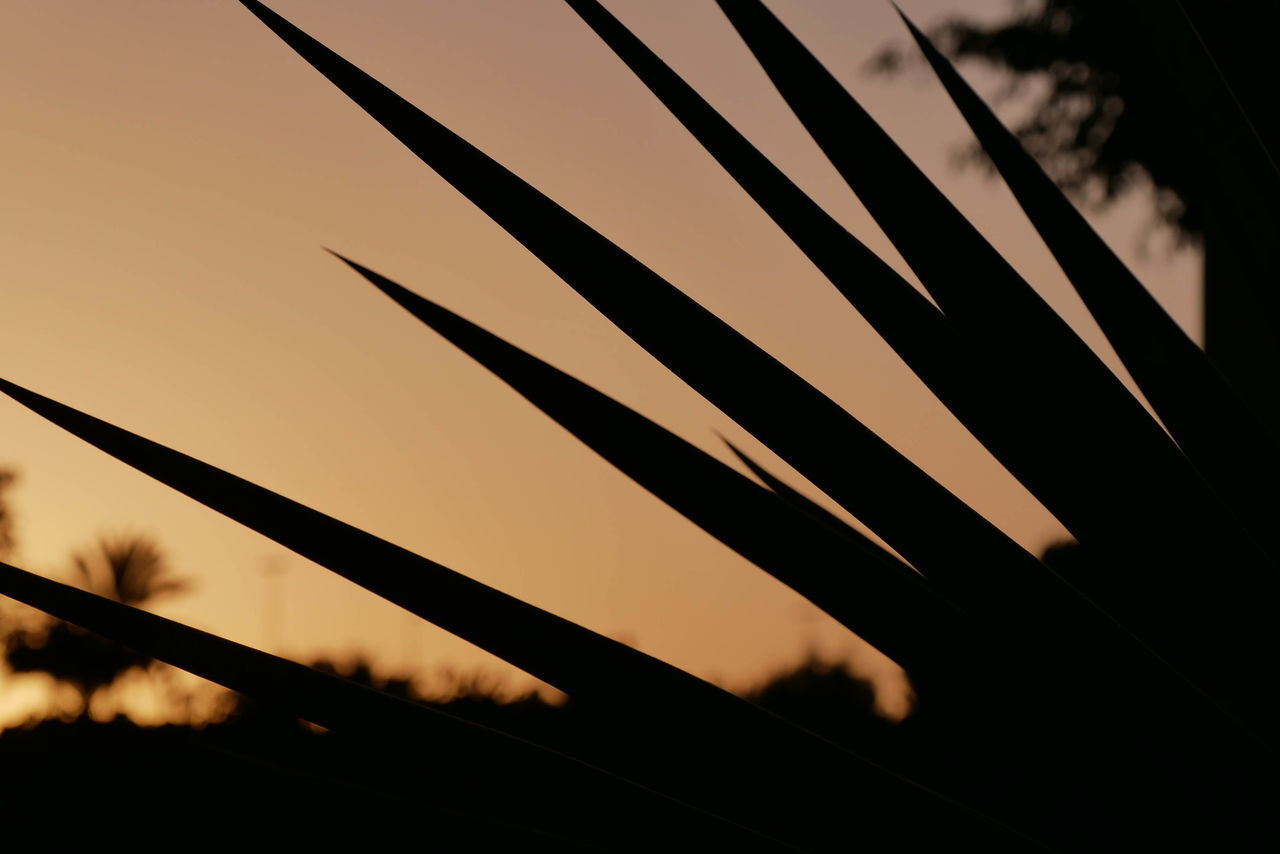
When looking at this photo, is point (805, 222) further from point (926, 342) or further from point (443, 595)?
point (443, 595)

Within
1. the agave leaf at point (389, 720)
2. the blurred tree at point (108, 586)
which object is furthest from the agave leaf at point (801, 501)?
the blurred tree at point (108, 586)

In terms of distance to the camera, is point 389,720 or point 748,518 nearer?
point 748,518

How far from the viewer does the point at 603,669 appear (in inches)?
29.7

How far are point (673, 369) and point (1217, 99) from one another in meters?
0.42

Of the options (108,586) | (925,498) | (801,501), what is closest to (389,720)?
(925,498)

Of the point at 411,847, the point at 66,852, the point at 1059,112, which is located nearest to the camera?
the point at 411,847

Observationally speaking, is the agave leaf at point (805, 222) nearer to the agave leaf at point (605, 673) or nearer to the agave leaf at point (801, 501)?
the agave leaf at point (605, 673)

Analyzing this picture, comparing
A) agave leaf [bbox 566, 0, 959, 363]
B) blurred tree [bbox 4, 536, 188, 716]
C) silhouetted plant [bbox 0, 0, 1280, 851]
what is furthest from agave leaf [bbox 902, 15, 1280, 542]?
blurred tree [bbox 4, 536, 188, 716]

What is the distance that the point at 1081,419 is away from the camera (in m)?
0.64

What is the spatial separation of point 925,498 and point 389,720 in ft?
1.64

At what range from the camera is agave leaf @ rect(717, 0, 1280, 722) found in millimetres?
622

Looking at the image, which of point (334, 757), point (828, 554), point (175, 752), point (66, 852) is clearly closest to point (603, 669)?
point (828, 554)

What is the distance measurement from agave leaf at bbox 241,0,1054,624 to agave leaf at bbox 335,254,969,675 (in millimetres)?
31

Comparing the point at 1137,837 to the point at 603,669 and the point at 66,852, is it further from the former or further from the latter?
the point at 66,852
